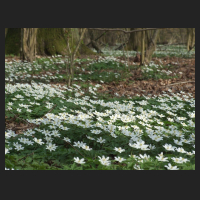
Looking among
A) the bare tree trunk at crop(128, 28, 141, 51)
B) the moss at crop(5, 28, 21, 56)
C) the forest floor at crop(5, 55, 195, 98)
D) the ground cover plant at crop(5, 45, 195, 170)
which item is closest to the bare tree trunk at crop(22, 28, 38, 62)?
the moss at crop(5, 28, 21, 56)

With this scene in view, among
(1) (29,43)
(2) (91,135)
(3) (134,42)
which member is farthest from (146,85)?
(3) (134,42)

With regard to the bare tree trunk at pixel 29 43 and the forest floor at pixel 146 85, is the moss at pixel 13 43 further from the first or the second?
the forest floor at pixel 146 85

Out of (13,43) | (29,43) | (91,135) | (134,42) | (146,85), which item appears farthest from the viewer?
(134,42)

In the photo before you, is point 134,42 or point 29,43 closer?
point 29,43

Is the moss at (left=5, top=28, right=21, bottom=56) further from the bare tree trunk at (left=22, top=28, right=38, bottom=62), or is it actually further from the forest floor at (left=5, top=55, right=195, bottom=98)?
the forest floor at (left=5, top=55, right=195, bottom=98)

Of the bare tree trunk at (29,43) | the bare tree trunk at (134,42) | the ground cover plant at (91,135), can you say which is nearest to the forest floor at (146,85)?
the ground cover plant at (91,135)

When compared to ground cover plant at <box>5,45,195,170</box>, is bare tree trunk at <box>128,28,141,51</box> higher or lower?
higher

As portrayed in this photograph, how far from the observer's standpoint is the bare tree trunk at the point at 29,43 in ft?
29.9

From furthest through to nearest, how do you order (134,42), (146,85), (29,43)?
(134,42) → (29,43) → (146,85)

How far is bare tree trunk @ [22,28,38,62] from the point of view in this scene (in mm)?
9109

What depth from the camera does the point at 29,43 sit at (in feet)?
30.3

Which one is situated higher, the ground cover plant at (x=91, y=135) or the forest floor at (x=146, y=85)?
the forest floor at (x=146, y=85)

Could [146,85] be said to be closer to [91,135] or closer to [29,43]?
[91,135]

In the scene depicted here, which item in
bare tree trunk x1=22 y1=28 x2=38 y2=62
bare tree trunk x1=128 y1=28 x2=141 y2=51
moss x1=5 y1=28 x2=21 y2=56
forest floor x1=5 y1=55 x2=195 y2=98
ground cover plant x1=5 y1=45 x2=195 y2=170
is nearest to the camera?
ground cover plant x1=5 y1=45 x2=195 y2=170
